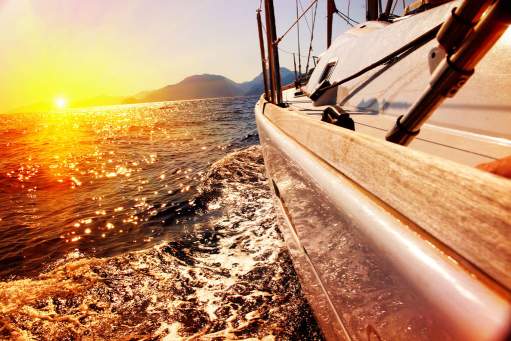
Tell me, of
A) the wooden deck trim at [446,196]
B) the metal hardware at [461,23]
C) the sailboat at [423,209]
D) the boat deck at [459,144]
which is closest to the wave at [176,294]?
the sailboat at [423,209]

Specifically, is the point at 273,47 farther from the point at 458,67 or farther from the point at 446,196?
the point at 446,196

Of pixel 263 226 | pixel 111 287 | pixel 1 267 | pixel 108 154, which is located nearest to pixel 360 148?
pixel 111 287

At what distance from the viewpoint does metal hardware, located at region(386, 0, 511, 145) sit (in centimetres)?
73

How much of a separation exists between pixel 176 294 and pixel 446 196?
3.64 metres

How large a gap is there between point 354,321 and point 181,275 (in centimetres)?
323

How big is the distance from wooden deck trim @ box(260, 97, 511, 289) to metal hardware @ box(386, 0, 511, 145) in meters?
0.17

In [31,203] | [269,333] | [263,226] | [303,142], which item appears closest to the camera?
[303,142]

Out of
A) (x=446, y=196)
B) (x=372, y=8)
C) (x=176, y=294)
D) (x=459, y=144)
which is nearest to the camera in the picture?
(x=446, y=196)

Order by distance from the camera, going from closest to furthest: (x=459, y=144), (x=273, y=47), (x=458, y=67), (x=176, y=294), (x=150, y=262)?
(x=458, y=67) → (x=459, y=144) → (x=176, y=294) → (x=273, y=47) → (x=150, y=262)

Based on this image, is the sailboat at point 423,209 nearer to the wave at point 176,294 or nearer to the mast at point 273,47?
the wave at point 176,294

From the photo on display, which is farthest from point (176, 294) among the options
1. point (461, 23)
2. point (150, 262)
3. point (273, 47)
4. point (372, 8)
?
point (372, 8)

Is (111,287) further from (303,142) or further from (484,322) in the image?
(484,322)

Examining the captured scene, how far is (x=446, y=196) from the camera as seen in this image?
0.66 meters

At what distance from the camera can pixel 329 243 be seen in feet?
4.93
